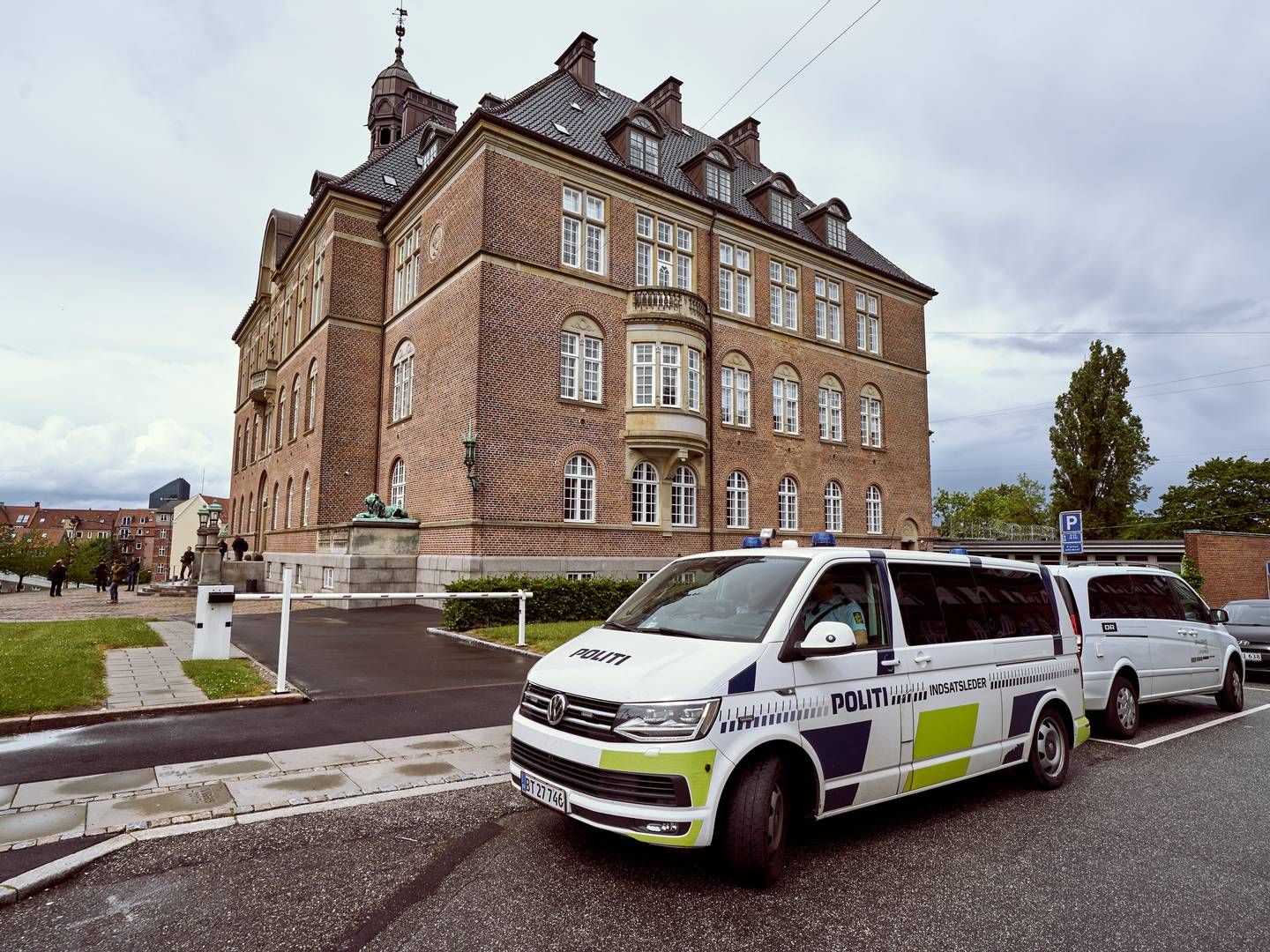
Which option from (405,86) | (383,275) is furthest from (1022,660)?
(405,86)

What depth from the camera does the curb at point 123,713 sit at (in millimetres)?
6762

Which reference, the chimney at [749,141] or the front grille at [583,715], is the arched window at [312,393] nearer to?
the chimney at [749,141]

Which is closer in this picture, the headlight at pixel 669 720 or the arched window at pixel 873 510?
the headlight at pixel 669 720

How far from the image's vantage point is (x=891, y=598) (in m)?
5.09

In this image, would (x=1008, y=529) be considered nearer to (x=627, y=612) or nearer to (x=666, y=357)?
(x=666, y=357)

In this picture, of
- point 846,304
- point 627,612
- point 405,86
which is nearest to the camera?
point 627,612

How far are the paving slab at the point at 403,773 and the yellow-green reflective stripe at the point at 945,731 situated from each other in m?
3.58

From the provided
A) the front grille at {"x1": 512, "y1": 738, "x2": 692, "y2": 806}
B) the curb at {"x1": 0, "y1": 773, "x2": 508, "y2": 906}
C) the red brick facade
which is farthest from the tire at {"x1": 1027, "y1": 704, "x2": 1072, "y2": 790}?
the red brick facade

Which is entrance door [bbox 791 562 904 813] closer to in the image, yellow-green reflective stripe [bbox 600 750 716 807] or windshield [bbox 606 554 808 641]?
windshield [bbox 606 554 808 641]

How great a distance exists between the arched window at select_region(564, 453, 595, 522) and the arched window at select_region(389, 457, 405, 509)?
20.2 feet

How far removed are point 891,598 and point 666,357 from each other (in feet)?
63.6

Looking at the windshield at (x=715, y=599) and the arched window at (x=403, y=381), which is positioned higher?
the arched window at (x=403, y=381)

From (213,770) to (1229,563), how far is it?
33.5 m

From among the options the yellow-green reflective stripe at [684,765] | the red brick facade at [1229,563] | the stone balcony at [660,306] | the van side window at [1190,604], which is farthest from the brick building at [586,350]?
the yellow-green reflective stripe at [684,765]
